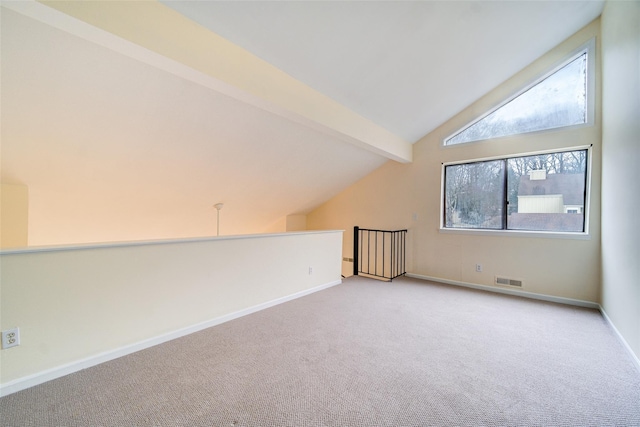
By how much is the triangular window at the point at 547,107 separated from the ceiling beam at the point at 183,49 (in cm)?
278

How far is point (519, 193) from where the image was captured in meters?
3.78

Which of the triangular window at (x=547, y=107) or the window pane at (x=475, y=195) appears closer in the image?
the triangular window at (x=547, y=107)

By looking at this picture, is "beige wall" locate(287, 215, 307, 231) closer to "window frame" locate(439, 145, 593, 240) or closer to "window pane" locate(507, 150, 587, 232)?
"window frame" locate(439, 145, 593, 240)

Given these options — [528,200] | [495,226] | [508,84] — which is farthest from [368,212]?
[508,84]

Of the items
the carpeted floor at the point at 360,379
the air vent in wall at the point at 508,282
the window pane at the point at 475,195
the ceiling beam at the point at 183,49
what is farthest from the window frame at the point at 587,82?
the ceiling beam at the point at 183,49

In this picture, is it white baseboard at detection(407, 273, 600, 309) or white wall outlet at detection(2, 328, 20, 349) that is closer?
white wall outlet at detection(2, 328, 20, 349)

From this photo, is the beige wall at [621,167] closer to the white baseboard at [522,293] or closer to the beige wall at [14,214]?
the white baseboard at [522,293]

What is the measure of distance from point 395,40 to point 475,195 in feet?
9.37

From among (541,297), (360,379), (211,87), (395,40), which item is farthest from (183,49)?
(541,297)

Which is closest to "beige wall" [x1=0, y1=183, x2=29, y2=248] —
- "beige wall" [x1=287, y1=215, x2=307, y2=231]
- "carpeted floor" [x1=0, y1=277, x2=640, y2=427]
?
"carpeted floor" [x1=0, y1=277, x2=640, y2=427]

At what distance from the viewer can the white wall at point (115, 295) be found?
1.70 meters

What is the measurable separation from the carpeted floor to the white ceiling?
254 cm

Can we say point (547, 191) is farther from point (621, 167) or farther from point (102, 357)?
point (102, 357)

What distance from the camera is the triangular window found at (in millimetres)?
3338
